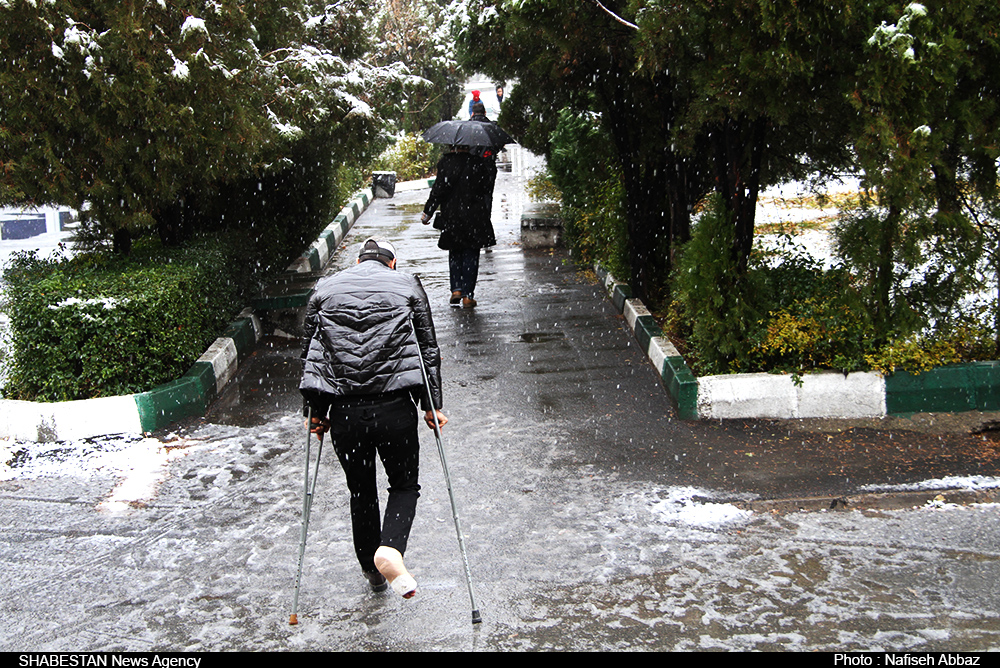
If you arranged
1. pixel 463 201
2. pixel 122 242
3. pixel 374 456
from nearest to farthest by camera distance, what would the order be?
1. pixel 374 456
2. pixel 122 242
3. pixel 463 201

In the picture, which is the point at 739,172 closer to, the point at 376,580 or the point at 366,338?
the point at 366,338

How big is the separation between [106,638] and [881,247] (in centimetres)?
535

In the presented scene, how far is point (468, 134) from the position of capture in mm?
9945

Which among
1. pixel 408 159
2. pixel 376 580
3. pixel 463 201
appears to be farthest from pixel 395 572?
pixel 408 159

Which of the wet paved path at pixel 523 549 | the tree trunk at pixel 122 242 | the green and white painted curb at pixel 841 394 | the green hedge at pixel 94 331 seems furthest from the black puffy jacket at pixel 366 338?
the tree trunk at pixel 122 242

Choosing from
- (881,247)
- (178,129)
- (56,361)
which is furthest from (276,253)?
(881,247)

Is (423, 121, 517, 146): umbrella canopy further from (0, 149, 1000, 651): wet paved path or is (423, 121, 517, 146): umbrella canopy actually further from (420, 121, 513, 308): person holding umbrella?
(0, 149, 1000, 651): wet paved path

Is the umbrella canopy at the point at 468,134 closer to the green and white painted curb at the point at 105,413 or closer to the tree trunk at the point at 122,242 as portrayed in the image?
the tree trunk at the point at 122,242

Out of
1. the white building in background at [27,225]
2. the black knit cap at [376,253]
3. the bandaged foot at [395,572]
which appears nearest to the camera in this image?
the bandaged foot at [395,572]

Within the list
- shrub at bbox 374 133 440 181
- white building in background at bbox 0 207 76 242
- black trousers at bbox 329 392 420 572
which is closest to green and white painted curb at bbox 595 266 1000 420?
black trousers at bbox 329 392 420 572

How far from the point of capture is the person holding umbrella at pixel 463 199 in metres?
9.89

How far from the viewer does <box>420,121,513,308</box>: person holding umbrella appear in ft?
32.4

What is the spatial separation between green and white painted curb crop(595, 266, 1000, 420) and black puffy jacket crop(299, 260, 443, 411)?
286cm

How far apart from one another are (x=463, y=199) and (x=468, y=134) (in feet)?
2.32
